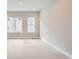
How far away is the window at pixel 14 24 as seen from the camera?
13180 mm

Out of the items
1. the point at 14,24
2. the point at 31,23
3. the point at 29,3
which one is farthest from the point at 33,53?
the point at 14,24

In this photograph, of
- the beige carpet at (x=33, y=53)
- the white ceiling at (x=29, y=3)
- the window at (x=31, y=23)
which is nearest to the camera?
the beige carpet at (x=33, y=53)

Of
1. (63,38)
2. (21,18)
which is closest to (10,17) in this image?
(21,18)

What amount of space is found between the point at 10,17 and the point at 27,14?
157 centimetres

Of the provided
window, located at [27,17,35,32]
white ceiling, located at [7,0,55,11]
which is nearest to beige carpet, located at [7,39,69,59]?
white ceiling, located at [7,0,55,11]

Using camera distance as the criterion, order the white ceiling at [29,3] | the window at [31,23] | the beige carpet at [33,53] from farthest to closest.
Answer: the window at [31,23], the white ceiling at [29,3], the beige carpet at [33,53]

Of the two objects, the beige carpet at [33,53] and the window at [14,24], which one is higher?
the window at [14,24]

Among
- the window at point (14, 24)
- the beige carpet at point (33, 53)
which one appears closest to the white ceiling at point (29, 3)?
the beige carpet at point (33, 53)

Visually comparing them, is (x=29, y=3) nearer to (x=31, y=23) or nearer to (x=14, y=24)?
(x=31, y=23)

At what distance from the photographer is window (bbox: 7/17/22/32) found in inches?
519

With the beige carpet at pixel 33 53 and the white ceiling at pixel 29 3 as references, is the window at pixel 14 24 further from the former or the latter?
the beige carpet at pixel 33 53
